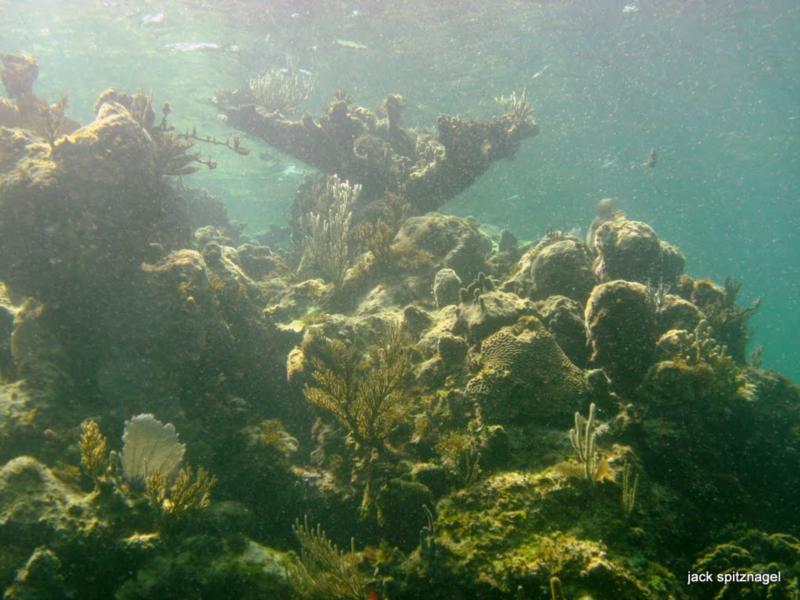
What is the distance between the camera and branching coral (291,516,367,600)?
157 inches

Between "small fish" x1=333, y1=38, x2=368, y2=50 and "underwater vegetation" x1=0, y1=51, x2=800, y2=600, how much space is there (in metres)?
14.6

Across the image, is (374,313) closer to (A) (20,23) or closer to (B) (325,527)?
(B) (325,527)

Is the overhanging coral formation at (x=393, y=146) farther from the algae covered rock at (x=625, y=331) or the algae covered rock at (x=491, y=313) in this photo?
the algae covered rock at (x=625, y=331)

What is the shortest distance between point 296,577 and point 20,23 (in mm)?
25778

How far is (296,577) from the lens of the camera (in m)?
4.07

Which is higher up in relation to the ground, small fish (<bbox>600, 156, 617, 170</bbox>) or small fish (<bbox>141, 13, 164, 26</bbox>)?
small fish (<bbox>141, 13, 164, 26</bbox>)

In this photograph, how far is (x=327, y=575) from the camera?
160 inches

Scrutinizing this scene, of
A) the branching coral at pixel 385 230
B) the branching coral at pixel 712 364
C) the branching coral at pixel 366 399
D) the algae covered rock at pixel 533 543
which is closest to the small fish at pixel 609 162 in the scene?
the branching coral at pixel 385 230

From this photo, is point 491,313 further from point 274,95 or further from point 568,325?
point 274,95

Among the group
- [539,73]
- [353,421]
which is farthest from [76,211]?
[539,73]

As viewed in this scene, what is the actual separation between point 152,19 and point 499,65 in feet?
51.9

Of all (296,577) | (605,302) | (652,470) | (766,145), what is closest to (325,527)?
(296,577)

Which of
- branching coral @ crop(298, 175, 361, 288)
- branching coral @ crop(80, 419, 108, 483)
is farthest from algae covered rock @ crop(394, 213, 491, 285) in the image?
branching coral @ crop(80, 419, 108, 483)

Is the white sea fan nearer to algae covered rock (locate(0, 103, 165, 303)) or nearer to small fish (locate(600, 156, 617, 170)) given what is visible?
algae covered rock (locate(0, 103, 165, 303))
